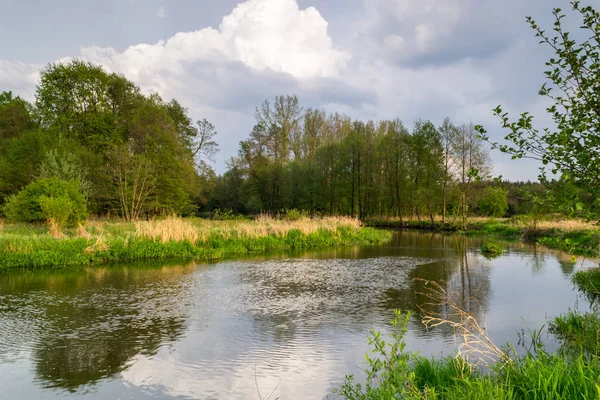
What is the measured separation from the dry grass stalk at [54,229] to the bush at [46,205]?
353mm

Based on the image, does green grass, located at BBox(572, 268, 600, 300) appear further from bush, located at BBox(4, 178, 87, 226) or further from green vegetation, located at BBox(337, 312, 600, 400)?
bush, located at BBox(4, 178, 87, 226)

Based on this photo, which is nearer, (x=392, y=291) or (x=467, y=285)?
(x=392, y=291)

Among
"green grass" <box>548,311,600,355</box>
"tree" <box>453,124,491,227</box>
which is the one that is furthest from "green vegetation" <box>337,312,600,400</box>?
"tree" <box>453,124,491,227</box>

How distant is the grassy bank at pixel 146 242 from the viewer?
605 inches

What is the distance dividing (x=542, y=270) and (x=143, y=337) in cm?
1429

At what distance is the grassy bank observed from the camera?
1538 centimetres

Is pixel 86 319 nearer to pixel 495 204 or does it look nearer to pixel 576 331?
pixel 576 331

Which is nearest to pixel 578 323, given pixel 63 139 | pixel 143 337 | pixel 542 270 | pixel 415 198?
pixel 143 337

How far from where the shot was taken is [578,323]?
24.4 ft

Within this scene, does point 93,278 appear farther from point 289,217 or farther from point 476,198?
point 476,198

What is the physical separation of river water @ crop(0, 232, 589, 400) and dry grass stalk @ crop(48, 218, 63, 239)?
3.83 metres

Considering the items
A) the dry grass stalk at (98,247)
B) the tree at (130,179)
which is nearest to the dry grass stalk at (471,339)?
the dry grass stalk at (98,247)

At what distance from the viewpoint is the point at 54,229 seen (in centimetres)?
1816

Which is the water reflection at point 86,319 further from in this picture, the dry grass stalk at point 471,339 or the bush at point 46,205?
the bush at point 46,205
